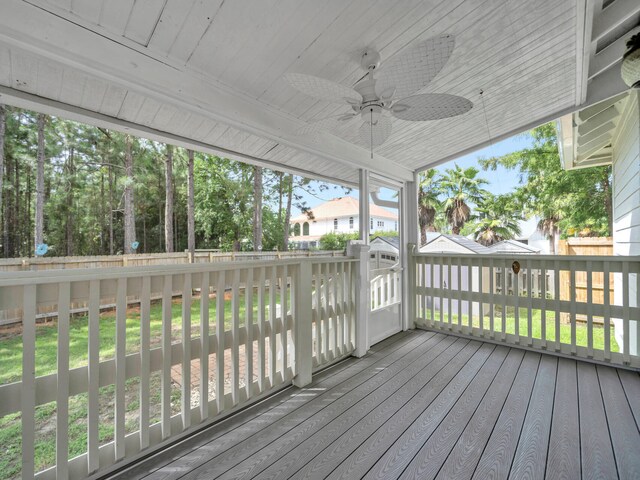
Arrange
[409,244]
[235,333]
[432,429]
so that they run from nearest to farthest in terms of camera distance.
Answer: [432,429] < [235,333] < [409,244]

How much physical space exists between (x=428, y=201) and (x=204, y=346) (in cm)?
1138

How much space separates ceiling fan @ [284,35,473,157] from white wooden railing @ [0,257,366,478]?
3.69ft

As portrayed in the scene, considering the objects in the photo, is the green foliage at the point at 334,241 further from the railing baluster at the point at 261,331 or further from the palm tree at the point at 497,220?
the palm tree at the point at 497,220

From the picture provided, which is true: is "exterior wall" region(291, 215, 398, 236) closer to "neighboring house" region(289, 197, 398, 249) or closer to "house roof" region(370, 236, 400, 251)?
"neighboring house" region(289, 197, 398, 249)

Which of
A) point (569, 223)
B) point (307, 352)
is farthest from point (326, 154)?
point (569, 223)

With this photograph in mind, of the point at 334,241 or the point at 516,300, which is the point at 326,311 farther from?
the point at 334,241

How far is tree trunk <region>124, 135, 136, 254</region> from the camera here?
20.9ft

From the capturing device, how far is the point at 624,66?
1654 millimetres

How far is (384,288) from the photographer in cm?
355

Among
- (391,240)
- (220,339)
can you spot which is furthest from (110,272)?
(391,240)

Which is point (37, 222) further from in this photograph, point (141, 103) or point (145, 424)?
point (145, 424)

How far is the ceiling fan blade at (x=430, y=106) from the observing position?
4.97 feet

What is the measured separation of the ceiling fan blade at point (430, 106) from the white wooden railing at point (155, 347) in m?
1.25

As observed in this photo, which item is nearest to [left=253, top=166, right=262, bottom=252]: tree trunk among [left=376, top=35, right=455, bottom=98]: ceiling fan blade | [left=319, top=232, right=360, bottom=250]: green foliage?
[left=319, top=232, right=360, bottom=250]: green foliage
